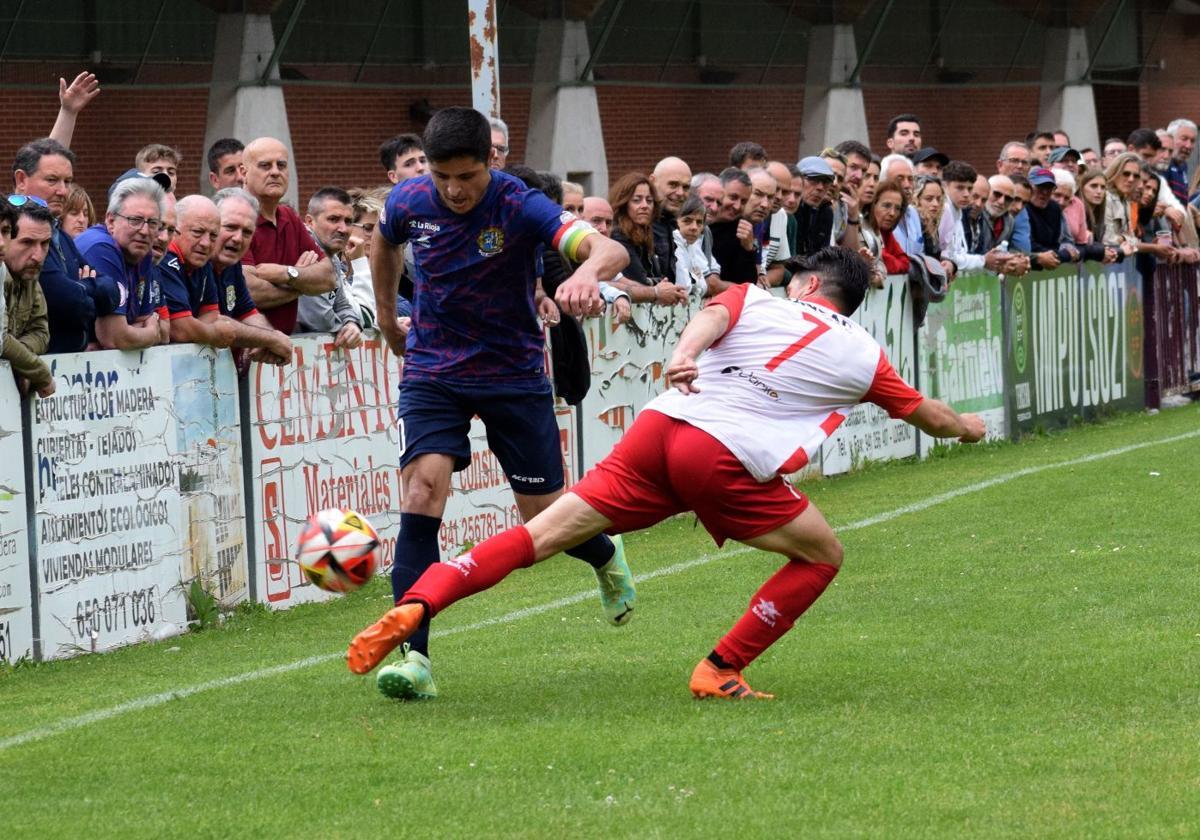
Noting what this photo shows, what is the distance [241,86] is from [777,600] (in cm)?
1989

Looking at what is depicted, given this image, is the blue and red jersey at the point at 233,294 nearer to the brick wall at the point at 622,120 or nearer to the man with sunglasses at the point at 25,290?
the man with sunglasses at the point at 25,290

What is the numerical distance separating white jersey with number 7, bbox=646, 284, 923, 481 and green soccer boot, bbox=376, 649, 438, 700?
4.28 ft

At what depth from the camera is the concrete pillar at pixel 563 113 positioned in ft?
98.6

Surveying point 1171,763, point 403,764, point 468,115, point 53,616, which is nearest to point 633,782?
point 403,764

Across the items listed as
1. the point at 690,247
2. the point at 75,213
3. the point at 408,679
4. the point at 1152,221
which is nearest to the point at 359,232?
the point at 75,213

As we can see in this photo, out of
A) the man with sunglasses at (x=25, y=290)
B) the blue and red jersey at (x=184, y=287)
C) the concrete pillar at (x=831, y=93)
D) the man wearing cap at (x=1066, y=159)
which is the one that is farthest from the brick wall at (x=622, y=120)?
the man with sunglasses at (x=25, y=290)

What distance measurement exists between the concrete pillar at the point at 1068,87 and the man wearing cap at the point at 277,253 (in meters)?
31.0

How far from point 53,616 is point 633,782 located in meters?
3.98

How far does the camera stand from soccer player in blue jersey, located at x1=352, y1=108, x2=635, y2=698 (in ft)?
24.3

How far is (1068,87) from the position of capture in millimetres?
39906

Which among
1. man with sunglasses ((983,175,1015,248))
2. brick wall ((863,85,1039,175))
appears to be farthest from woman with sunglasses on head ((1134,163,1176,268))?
brick wall ((863,85,1039,175))

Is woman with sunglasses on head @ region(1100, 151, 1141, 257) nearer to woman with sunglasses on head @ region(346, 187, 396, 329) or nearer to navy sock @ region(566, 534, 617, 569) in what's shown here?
woman with sunglasses on head @ region(346, 187, 396, 329)

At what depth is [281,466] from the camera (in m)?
10.8

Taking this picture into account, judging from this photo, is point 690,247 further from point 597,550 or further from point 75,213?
point 597,550
